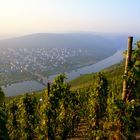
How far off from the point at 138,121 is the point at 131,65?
495cm

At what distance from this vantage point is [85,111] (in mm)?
95812

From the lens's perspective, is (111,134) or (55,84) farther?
(55,84)

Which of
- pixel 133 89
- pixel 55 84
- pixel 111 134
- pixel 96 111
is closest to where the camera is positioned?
pixel 133 89

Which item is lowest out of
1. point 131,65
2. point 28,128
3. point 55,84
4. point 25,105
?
point 28,128

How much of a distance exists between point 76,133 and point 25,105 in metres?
34.3

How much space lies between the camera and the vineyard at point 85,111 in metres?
24.6

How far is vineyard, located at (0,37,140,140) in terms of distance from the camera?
24.6m

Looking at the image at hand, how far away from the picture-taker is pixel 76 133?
301 feet

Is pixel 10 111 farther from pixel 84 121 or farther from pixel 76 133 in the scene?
pixel 84 121

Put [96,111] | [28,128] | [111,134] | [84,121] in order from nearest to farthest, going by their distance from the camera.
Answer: [111,134]
[28,128]
[96,111]
[84,121]

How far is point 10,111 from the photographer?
69188 millimetres

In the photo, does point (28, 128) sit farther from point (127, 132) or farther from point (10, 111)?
point (127, 132)

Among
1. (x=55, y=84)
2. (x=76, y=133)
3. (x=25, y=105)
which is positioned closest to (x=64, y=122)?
(x=25, y=105)

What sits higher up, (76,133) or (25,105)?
(25,105)
